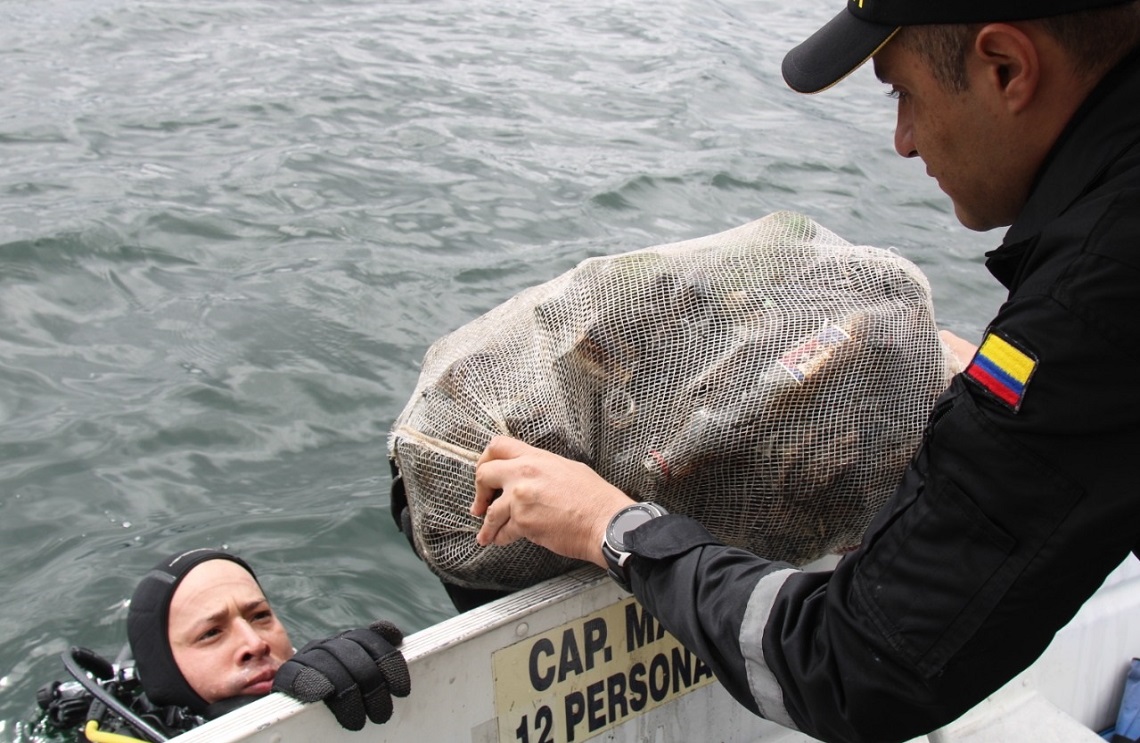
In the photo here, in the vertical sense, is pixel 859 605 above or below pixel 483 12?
above

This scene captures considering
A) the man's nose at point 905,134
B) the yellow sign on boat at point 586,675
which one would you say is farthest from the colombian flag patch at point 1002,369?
the yellow sign on boat at point 586,675

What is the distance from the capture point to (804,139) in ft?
32.8

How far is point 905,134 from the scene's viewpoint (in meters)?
1.79

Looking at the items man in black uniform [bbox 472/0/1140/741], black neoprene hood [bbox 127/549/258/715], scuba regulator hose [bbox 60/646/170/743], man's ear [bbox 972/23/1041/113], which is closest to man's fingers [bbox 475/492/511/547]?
man in black uniform [bbox 472/0/1140/741]

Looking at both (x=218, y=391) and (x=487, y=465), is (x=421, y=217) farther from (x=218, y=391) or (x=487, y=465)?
(x=487, y=465)

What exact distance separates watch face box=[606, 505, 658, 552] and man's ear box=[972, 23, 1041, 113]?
90 centimetres

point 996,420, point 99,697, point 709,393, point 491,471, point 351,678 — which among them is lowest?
point 99,697

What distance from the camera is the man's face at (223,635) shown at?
316 centimetres

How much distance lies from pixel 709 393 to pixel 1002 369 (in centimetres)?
90

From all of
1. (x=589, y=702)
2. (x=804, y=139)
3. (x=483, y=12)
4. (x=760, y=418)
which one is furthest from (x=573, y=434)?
(x=483, y=12)

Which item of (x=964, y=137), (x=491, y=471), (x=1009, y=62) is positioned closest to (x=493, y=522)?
(x=491, y=471)

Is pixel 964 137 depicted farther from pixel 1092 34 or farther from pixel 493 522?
pixel 493 522

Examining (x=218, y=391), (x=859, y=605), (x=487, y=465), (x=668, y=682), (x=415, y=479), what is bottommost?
(x=218, y=391)

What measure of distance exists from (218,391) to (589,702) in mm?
3481
